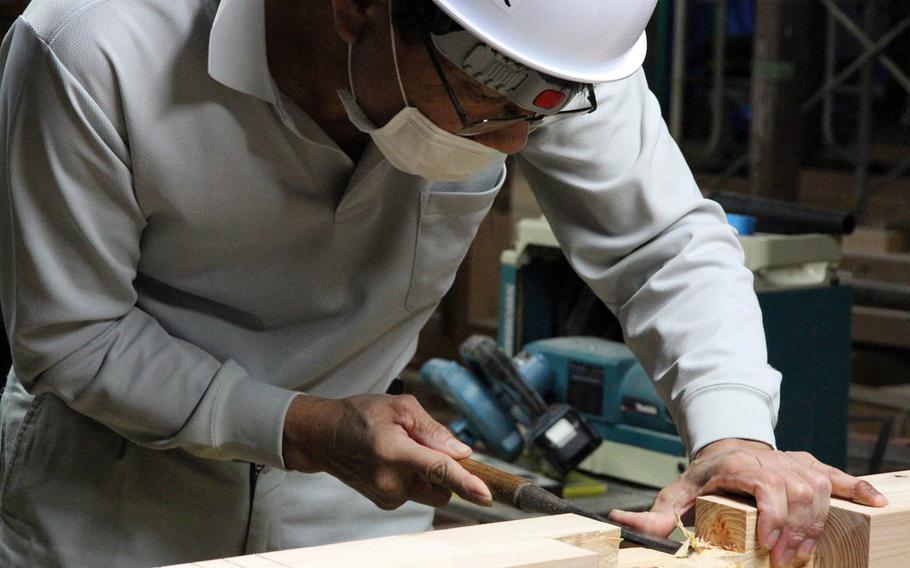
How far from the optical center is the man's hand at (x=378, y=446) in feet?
4.83

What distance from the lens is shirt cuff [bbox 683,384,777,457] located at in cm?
154

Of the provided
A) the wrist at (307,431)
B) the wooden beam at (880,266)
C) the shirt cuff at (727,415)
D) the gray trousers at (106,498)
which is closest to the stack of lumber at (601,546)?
the shirt cuff at (727,415)

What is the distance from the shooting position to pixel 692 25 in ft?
31.6

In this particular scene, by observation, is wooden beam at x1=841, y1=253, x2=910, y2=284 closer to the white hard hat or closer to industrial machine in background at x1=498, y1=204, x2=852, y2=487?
industrial machine in background at x1=498, y1=204, x2=852, y2=487

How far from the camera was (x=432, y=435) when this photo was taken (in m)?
1.50

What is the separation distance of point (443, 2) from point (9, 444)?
90cm

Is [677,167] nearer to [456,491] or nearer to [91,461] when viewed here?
[456,491]

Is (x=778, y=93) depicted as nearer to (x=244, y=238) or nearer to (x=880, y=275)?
(x=880, y=275)

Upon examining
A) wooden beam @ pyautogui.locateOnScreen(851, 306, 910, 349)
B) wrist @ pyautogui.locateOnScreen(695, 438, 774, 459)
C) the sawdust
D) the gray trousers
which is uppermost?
wrist @ pyautogui.locateOnScreen(695, 438, 774, 459)

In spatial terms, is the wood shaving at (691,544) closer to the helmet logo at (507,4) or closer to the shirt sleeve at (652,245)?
the shirt sleeve at (652,245)

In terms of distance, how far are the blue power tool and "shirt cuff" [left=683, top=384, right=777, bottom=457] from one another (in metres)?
1.29

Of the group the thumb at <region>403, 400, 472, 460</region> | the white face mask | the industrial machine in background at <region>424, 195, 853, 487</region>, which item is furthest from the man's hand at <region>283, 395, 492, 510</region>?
the industrial machine in background at <region>424, 195, 853, 487</region>

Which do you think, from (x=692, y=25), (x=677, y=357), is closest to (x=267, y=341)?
(x=677, y=357)

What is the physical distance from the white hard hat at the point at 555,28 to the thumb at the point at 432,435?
427 mm
